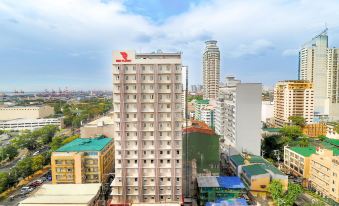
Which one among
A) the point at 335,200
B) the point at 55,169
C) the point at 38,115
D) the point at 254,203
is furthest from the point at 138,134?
the point at 38,115

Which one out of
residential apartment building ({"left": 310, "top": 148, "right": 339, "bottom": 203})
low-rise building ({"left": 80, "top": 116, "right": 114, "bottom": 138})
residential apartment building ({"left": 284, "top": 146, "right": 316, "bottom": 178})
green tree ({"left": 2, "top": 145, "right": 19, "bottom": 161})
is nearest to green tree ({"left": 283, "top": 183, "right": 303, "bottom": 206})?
residential apartment building ({"left": 310, "top": 148, "right": 339, "bottom": 203})

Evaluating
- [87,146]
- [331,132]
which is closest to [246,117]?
[87,146]

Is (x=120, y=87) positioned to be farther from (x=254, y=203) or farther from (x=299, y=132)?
(x=299, y=132)

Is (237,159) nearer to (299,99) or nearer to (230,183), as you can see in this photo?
(230,183)

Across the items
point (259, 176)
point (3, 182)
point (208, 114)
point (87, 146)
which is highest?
point (208, 114)

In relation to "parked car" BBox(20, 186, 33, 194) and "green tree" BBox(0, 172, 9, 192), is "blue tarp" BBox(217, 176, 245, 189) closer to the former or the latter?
"parked car" BBox(20, 186, 33, 194)

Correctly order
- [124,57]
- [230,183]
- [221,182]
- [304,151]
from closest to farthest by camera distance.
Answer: [124,57] → [230,183] → [221,182] → [304,151]

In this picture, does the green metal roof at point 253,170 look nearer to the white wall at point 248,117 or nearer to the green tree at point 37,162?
the white wall at point 248,117

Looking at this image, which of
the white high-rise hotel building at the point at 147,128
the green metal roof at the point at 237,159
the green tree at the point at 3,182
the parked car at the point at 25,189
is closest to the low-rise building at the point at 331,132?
the green metal roof at the point at 237,159
